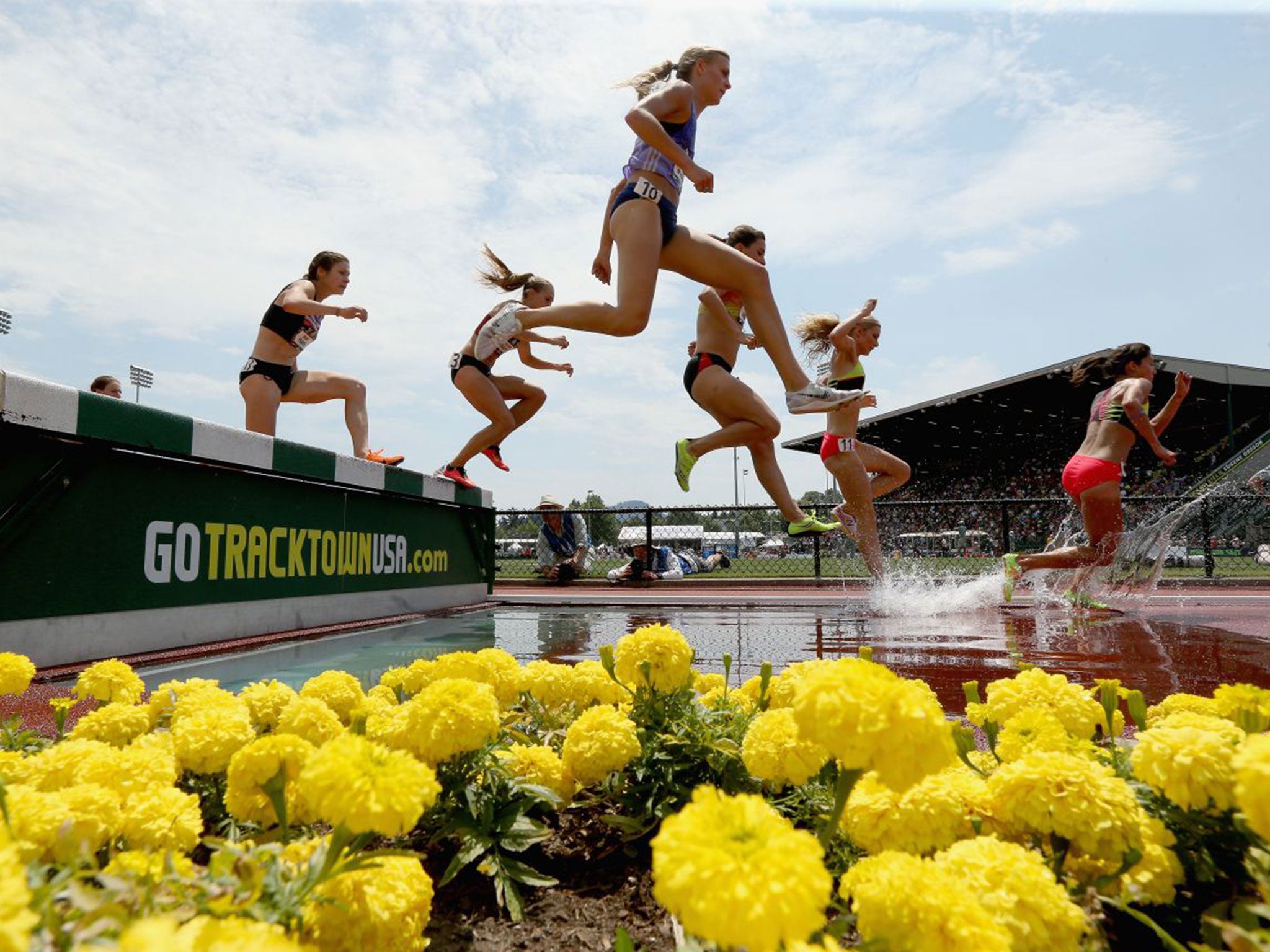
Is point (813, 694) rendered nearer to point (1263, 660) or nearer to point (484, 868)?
point (484, 868)

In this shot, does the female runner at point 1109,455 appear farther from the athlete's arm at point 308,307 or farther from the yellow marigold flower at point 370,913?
the yellow marigold flower at point 370,913

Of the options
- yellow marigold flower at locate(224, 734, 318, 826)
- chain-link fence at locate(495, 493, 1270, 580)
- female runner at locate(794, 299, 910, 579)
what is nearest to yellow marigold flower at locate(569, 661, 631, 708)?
yellow marigold flower at locate(224, 734, 318, 826)

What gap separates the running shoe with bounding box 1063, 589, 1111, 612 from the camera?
610 cm

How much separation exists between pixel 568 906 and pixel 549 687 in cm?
51

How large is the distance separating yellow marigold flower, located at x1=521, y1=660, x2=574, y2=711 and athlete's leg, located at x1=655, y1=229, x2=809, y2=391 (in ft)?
9.45

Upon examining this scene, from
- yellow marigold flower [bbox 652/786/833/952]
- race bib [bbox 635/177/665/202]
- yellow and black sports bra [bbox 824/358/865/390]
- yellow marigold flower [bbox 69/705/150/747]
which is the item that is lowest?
yellow marigold flower [bbox 69/705/150/747]

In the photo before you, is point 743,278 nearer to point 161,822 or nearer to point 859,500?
point 859,500

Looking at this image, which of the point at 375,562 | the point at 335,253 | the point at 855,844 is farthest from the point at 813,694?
the point at 335,253

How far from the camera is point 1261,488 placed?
12.8 metres

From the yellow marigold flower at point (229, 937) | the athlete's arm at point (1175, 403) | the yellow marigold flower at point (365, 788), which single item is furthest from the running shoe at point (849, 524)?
the yellow marigold flower at point (229, 937)

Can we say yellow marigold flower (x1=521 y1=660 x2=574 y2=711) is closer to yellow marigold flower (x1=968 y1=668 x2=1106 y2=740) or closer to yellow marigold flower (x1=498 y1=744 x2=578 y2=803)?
yellow marigold flower (x1=498 y1=744 x2=578 y2=803)

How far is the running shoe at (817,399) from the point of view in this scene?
4.32 metres

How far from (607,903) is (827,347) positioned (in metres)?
6.18

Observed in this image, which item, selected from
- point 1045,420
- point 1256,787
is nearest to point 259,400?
point 1256,787
